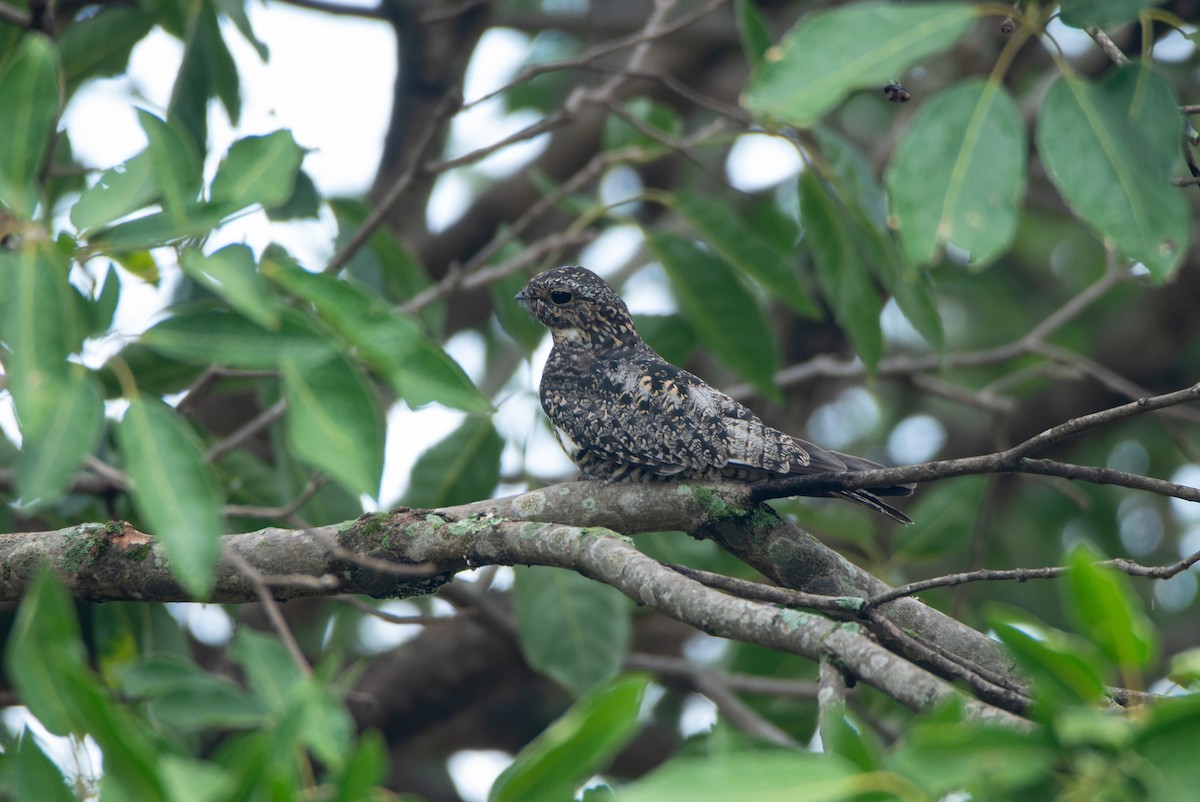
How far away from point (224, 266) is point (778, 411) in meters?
4.67

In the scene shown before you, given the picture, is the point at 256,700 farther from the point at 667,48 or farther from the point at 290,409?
the point at 667,48

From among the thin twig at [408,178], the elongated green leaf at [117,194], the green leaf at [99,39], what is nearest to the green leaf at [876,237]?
the thin twig at [408,178]

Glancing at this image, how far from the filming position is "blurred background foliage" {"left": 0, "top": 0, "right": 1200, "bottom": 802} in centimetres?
146

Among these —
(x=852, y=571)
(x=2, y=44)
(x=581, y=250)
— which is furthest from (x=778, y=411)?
(x=2, y=44)

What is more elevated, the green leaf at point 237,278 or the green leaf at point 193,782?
the green leaf at point 237,278

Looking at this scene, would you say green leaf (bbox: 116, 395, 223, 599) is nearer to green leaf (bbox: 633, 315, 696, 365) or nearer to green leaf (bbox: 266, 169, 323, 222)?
green leaf (bbox: 266, 169, 323, 222)

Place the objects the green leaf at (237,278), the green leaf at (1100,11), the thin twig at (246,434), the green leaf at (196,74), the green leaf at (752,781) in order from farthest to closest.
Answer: the green leaf at (196,74) → the thin twig at (246,434) → the green leaf at (1100,11) → the green leaf at (237,278) → the green leaf at (752,781)

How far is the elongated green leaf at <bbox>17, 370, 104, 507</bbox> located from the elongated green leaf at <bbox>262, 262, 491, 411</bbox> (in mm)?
367

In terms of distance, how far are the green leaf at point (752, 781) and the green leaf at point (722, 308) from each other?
3.26 metres

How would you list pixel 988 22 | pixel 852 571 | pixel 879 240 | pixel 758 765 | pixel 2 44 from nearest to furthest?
pixel 758 765 → pixel 852 571 → pixel 879 240 → pixel 2 44 → pixel 988 22

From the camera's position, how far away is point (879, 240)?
12.9 feet

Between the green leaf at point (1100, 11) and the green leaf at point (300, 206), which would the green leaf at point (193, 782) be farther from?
the green leaf at point (300, 206)

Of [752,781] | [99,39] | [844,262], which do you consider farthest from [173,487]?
[99,39]

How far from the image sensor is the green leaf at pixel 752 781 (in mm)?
1240
